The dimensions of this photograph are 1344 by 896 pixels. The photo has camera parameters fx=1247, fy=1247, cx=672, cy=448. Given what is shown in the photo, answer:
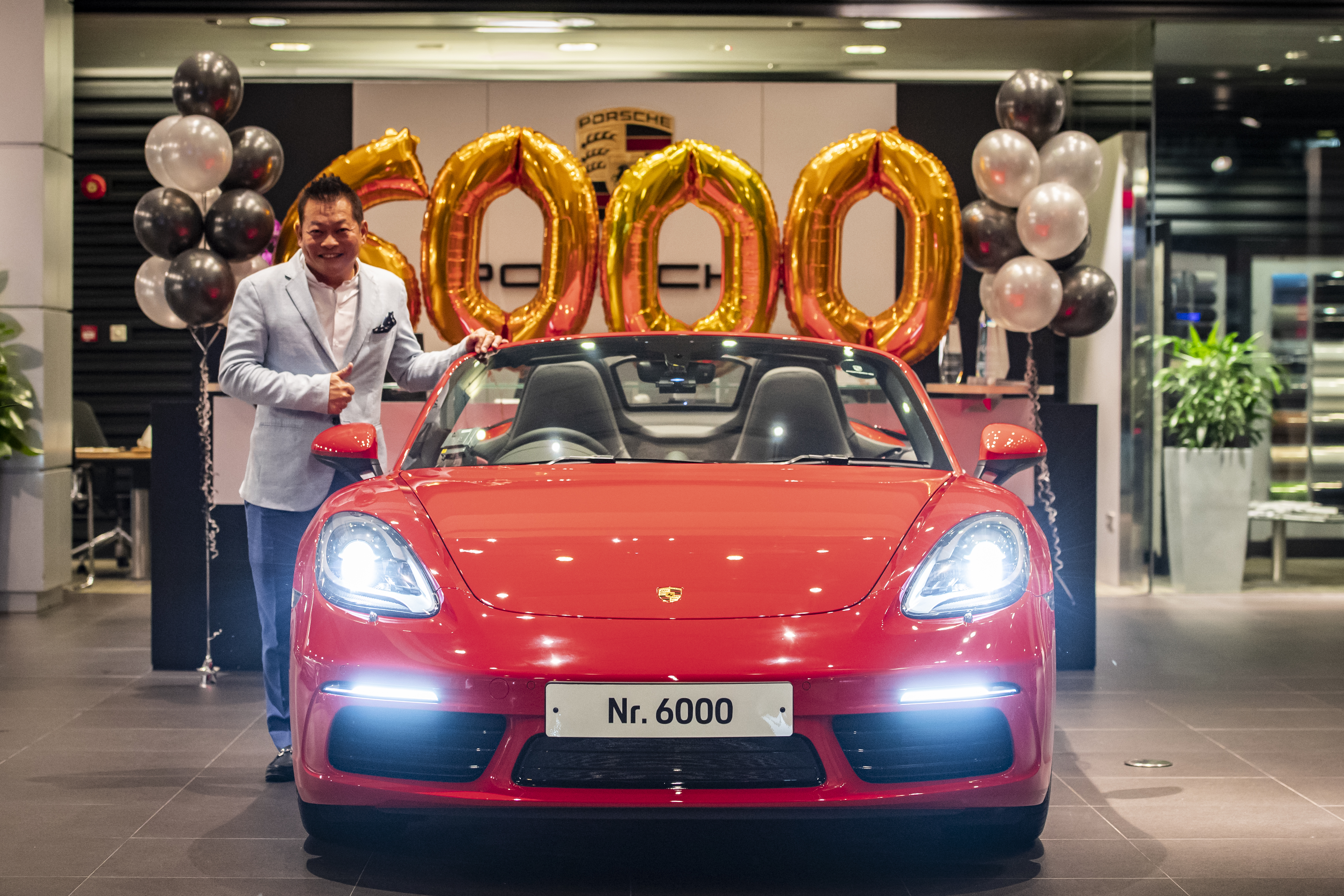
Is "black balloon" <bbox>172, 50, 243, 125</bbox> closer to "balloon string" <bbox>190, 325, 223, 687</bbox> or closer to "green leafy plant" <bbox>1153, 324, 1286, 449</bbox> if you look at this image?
"balloon string" <bbox>190, 325, 223, 687</bbox>

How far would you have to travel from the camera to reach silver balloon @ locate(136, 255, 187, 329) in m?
5.26

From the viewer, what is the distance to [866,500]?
2391 millimetres

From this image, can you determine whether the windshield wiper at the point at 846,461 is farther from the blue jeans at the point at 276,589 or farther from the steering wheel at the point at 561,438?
the blue jeans at the point at 276,589

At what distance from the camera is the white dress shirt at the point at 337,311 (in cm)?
331

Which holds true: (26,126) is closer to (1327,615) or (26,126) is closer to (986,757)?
(986,757)

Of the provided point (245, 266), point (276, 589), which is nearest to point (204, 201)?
point (245, 266)

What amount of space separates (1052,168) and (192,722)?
3985mm

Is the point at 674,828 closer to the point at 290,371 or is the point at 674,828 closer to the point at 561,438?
the point at 561,438

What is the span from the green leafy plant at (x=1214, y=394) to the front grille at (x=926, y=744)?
566cm

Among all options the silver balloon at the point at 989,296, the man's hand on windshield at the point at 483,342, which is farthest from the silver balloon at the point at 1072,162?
the man's hand on windshield at the point at 483,342

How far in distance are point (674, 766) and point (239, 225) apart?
3.71 meters

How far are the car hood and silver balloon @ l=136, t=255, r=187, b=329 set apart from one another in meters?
3.20

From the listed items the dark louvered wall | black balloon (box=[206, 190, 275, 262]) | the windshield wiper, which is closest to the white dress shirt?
the windshield wiper

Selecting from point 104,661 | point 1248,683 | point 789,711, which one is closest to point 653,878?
point 789,711
